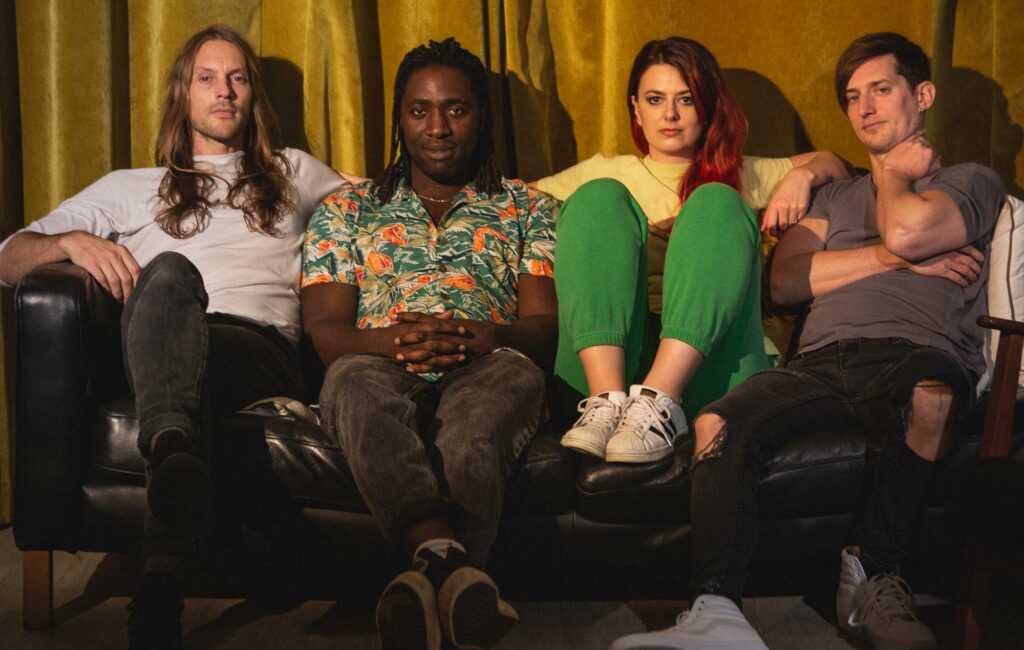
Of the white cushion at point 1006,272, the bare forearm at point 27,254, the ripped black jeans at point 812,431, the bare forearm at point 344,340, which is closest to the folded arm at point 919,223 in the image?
the white cushion at point 1006,272

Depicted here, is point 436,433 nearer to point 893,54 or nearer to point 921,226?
point 921,226

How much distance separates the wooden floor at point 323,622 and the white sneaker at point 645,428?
341mm

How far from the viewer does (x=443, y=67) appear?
8.23 feet

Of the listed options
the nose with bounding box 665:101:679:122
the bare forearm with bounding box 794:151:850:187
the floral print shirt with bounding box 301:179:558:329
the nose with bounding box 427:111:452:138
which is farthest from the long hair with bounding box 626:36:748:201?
the nose with bounding box 427:111:452:138

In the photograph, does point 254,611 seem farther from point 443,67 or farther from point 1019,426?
point 1019,426

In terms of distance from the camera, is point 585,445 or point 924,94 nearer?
point 585,445

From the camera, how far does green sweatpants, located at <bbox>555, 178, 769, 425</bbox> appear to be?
1996mm

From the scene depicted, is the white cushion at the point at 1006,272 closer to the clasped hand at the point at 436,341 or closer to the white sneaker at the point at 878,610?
the white sneaker at the point at 878,610

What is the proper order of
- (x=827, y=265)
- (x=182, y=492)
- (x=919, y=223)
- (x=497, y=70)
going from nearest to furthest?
1. (x=182, y=492)
2. (x=919, y=223)
3. (x=827, y=265)
4. (x=497, y=70)

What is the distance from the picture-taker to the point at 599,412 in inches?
75.6

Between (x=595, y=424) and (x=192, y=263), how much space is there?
0.92 metres

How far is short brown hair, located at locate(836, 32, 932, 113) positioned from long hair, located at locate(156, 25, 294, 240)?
1.41 meters

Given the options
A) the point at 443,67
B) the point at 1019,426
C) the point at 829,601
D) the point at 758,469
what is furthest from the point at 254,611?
the point at 1019,426

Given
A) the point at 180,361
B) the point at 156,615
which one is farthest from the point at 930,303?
the point at 156,615
